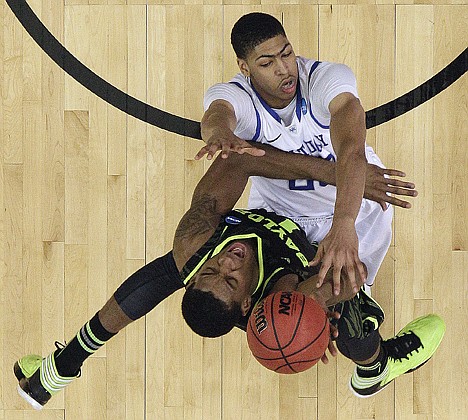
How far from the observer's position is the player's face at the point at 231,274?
79.9 inches

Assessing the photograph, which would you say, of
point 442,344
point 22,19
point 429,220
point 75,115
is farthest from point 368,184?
point 22,19

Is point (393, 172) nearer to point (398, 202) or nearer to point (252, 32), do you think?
point (398, 202)

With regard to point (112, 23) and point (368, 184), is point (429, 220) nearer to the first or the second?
point (368, 184)

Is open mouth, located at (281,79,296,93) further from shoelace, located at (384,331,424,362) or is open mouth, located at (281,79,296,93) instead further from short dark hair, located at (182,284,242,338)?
shoelace, located at (384,331,424,362)

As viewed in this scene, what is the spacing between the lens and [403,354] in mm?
2449

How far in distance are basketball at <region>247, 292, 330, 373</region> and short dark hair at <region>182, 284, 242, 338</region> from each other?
0.24 ft

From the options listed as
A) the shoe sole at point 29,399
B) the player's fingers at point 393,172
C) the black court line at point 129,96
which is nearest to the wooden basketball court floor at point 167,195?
the black court line at point 129,96

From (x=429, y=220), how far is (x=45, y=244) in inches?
52.2

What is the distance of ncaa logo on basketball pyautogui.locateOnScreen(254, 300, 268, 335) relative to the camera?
1.97 metres

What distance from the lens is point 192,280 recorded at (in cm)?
209

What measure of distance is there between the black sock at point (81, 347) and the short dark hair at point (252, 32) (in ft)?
3.10

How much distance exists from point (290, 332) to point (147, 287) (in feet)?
1.93

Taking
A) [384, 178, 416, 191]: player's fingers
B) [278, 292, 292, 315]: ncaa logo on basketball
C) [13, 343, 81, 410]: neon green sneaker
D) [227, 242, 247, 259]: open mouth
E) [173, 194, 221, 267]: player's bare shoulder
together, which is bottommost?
[13, 343, 81, 410]: neon green sneaker

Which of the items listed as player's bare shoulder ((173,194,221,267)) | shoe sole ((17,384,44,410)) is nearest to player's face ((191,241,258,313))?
player's bare shoulder ((173,194,221,267))
